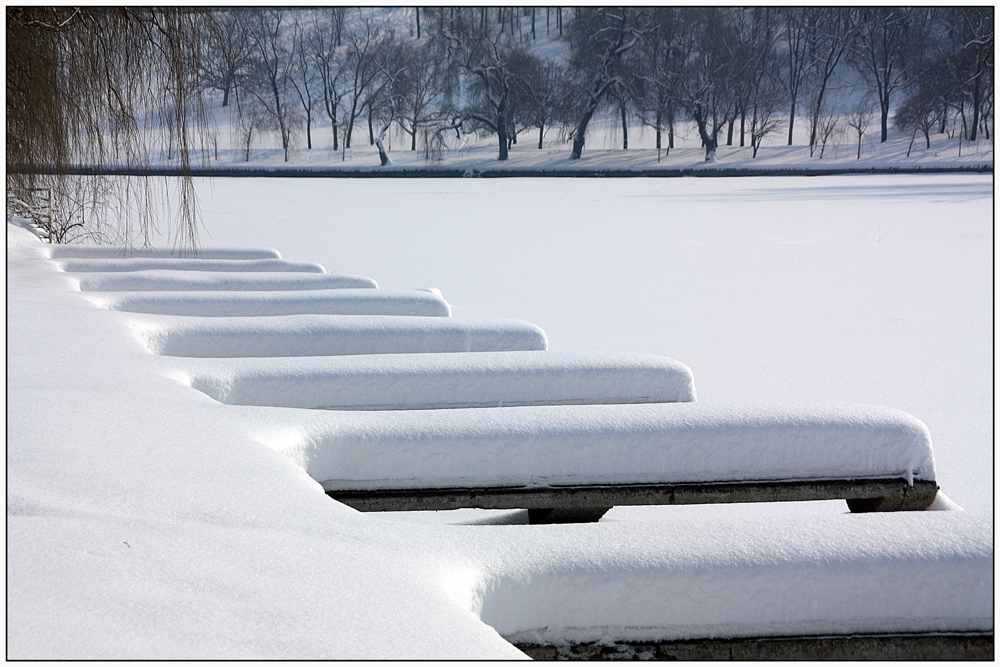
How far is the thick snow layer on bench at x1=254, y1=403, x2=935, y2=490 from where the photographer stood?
117cm

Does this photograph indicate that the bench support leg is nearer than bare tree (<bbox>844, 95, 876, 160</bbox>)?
Yes

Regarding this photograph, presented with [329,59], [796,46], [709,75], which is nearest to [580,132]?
[709,75]

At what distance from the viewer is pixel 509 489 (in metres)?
1.19

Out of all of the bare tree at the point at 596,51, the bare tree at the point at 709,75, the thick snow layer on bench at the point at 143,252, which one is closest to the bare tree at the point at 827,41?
the bare tree at the point at 709,75

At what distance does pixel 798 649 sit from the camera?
85 cm

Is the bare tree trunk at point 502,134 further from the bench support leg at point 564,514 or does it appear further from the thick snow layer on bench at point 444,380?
the bench support leg at point 564,514

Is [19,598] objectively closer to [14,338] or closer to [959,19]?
[14,338]

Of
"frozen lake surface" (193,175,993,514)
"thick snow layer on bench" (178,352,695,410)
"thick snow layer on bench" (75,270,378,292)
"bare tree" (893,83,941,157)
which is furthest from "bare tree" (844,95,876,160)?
"thick snow layer on bench" (178,352,695,410)

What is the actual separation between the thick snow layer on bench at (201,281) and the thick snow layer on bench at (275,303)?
8.4 inches

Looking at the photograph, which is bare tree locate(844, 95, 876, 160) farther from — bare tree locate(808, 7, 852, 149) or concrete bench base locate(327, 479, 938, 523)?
concrete bench base locate(327, 479, 938, 523)

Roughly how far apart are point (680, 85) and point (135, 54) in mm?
17654

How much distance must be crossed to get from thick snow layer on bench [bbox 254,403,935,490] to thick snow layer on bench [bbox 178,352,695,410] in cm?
22

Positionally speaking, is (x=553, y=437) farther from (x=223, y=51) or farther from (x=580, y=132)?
(x=580, y=132)

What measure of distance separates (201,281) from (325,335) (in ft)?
A: 2.92
